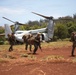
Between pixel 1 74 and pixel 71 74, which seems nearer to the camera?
pixel 71 74

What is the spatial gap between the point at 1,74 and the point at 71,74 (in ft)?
10.1

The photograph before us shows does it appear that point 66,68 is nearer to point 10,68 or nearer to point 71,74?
point 71,74

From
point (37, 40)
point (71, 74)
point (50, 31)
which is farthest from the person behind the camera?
point (50, 31)

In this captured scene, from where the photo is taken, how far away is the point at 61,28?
241ft

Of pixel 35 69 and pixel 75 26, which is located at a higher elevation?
pixel 75 26

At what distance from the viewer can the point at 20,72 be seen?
36.1 ft

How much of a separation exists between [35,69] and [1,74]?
1517 mm

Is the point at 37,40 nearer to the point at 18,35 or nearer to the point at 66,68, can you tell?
the point at 66,68

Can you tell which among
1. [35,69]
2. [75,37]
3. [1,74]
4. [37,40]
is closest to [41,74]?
[35,69]

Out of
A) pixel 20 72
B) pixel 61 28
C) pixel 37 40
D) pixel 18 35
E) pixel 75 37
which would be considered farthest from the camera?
pixel 61 28

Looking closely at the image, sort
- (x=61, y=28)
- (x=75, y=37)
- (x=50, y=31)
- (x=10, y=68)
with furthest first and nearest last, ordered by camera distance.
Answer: (x=61, y=28), (x=50, y=31), (x=75, y=37), (x=10, y=68)

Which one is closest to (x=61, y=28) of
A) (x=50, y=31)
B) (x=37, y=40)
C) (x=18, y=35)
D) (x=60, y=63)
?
(x=50, y=31)

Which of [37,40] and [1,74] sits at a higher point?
[37,40]

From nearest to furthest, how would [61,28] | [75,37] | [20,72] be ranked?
[20,72] < [75,37] < [61,28]
